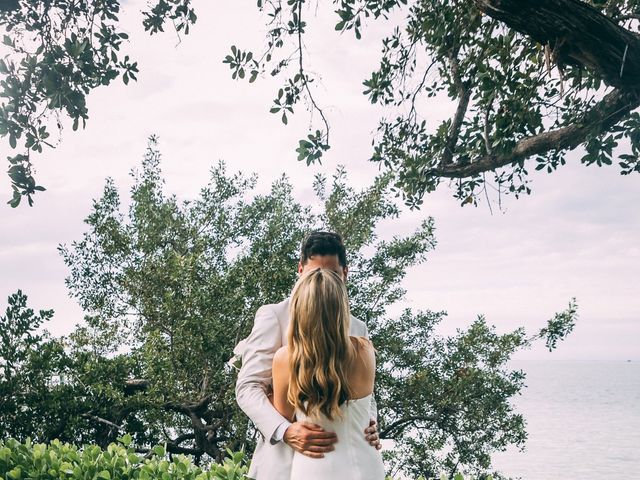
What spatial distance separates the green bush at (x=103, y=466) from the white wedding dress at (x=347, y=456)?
2305 millimetres

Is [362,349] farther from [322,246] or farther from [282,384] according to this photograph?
[322,246]

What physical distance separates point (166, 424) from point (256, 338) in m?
8.74

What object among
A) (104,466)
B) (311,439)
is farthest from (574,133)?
(104,466)

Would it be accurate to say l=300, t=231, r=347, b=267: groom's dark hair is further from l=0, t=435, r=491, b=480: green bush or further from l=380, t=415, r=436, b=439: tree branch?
l=380, t=415, r=436, b=439: tree branch

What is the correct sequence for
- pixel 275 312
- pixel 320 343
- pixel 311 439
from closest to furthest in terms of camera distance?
1. pixel 320 343
2. pixel 311 439
3. pixel 275 312

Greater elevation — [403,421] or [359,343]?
[403,421]

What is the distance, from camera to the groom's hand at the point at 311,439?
3.02 m

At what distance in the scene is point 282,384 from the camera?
3.09 m

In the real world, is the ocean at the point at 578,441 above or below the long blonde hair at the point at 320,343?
above

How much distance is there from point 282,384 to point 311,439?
27 cm

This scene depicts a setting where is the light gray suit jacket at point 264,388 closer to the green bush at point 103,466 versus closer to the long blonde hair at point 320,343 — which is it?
the long blonde hair at point 320,343

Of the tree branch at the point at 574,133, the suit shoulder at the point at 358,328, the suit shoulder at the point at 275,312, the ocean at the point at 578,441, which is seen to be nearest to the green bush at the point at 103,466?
the suit shoulder at the point at 358,328

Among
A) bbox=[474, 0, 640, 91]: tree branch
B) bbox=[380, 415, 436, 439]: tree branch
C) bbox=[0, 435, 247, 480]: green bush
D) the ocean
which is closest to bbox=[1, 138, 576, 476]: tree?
bbox=[380, 415, 436, 439]: tree branch

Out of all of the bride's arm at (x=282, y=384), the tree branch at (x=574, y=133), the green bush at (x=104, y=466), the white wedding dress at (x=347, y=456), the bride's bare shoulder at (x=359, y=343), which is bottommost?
the white wedding dress at (x=347, y=456)
